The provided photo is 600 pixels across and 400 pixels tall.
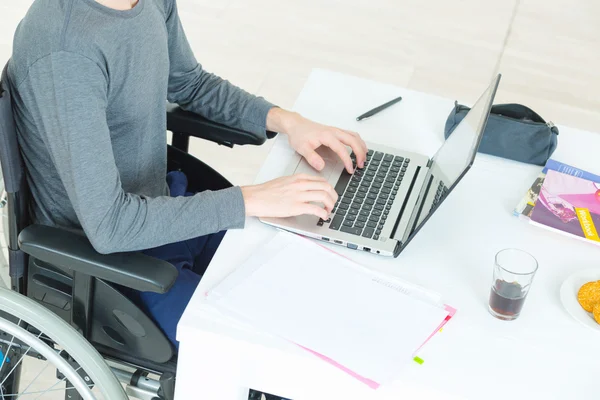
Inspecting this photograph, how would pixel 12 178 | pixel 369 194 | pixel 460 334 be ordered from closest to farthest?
pixel 460 334 < pixel 12 178 < pixel 369 194

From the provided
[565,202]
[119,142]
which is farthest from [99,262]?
[565,202]

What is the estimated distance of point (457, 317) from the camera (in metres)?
1.27

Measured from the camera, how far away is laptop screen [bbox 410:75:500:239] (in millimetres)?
1339

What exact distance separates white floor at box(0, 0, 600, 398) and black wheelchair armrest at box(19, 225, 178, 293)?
1.95 meters

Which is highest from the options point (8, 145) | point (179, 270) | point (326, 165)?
point (8, 145)

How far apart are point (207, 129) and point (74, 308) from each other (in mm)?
491

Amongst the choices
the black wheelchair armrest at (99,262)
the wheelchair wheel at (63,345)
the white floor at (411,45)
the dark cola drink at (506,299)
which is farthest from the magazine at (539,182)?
the white floor at (411,45)

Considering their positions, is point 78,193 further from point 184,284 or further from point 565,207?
point 565,207

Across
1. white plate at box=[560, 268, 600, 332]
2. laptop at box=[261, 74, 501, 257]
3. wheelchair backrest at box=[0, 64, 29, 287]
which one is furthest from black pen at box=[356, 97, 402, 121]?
wheelchair backrest at box=[0, 64, 29, 287]

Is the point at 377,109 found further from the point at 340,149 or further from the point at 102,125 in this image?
the point at 102,125

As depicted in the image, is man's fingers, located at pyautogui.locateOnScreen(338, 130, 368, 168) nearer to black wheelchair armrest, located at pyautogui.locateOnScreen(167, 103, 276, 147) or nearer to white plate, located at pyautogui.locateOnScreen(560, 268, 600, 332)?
black wheelchair armrest, located at pyautogui.locateOnScreen(167, 103, 276, 147)

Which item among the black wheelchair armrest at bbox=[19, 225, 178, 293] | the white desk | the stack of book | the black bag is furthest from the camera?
the black bag

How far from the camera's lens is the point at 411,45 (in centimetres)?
373

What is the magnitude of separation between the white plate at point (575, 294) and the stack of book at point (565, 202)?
10 centimetres
